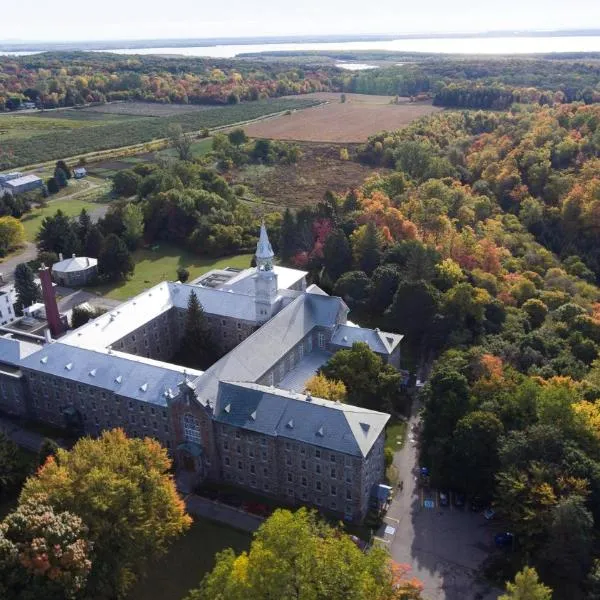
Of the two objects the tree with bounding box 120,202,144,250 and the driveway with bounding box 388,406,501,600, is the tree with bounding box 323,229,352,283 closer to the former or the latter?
the tree with bounding box 120,202,144,250

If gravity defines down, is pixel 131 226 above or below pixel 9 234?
above

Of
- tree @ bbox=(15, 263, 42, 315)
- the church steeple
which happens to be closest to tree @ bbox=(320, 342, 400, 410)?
the church steeple

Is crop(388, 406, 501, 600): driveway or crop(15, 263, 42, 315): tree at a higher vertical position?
crop(15, 263, 42, 315): tree

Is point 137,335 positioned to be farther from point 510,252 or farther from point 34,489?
point 510,252

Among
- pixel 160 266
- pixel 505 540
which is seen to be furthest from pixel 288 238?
pixel 505 540

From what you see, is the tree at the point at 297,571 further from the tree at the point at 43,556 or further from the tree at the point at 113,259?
the tree at the point at 113,259

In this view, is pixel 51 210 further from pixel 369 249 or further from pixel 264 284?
pixel 264 284
